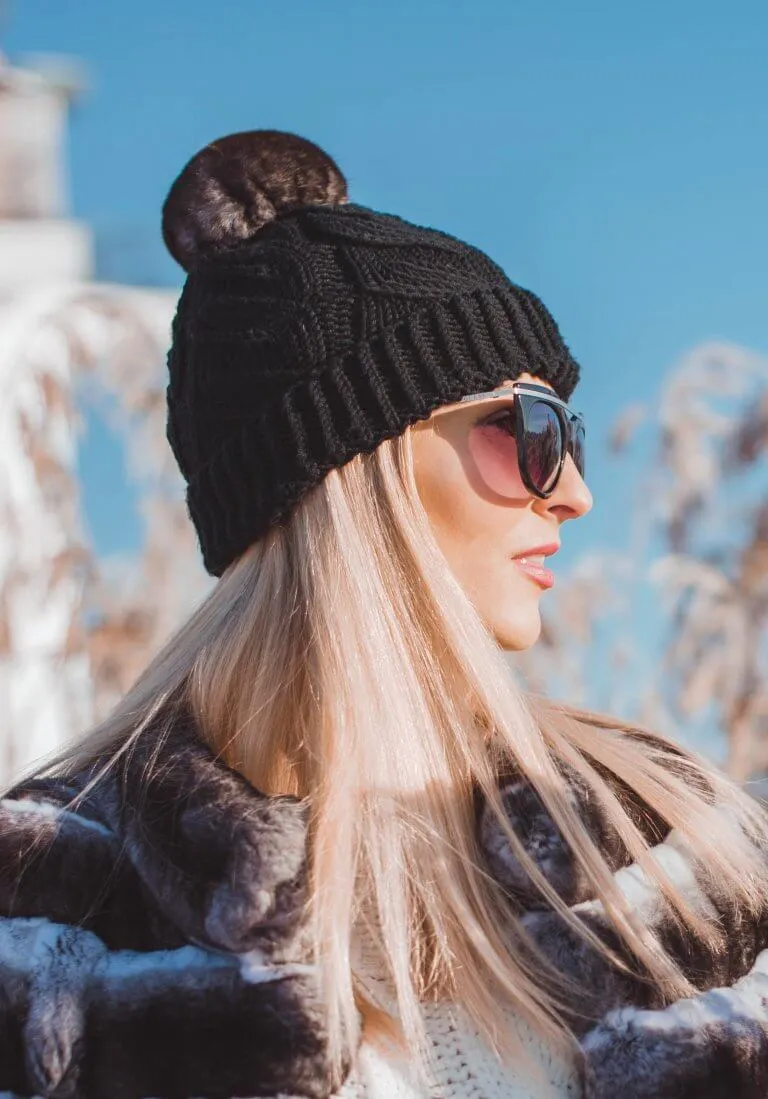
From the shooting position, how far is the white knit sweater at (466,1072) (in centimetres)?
135

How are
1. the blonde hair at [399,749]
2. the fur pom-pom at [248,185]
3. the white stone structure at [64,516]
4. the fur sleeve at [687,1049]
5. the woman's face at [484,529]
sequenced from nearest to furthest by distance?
1. the fur sleeve at [687,1049]
2. the blonde hair at [399,749]
3. the woman's face at [484,529]
4. the fur pom-pom at [248,185]
5. the white stone structure at [64,516]

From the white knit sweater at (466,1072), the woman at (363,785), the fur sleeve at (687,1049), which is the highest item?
the woman at (363,785)

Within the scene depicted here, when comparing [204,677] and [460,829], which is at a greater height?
[204,677]

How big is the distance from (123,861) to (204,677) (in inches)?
11.8

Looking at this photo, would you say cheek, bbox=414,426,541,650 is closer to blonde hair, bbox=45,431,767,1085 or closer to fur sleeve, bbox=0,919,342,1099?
blonde hair, bbox=45,431,767,1085

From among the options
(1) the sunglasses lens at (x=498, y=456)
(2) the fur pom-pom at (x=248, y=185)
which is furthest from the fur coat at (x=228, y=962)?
(2) the fur pom-pom at (x=248, y=185)

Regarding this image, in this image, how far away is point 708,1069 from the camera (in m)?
1.28

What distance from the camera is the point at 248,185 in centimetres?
193

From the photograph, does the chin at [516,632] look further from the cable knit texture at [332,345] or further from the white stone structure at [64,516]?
the white stone structure at [64,516]

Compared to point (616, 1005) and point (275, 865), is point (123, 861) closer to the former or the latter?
point (275, 865)

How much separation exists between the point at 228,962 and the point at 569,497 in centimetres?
76

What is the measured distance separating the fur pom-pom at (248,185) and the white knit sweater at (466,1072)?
1.16 metres

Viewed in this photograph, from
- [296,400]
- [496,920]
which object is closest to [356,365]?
[296,400]

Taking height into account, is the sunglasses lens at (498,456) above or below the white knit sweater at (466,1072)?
above
